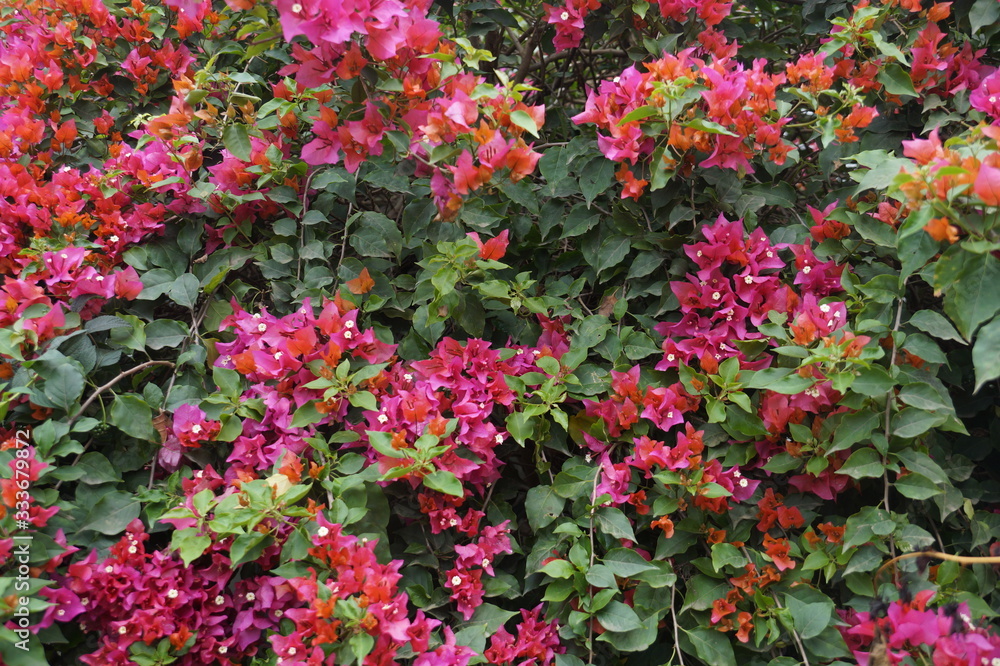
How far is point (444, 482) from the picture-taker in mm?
1158

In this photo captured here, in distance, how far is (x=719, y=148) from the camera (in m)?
1.38

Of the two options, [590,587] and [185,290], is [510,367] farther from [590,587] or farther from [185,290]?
[185,290]

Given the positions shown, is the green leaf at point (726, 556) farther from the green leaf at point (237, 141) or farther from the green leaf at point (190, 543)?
the green leaf at point (237, 141)

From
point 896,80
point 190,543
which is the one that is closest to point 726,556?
point 190,543

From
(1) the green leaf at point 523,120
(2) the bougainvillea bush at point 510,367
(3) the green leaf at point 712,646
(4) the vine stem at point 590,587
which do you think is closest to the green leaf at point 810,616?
(2) the bougainvillea bush at point 510,367

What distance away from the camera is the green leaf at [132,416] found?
1326 millimetres

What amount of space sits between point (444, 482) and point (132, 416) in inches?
24.5

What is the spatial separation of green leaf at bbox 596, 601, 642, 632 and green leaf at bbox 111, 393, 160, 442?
0.88 meters

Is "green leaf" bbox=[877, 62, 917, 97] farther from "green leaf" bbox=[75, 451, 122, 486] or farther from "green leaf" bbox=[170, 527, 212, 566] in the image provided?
"green leaf" bbox=[75, 451, 122, 486]

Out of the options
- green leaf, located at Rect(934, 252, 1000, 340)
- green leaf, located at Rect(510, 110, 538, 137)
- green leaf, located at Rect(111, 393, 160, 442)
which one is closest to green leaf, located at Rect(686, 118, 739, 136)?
green leaf, located at Rect(510, 110, 538, 137)

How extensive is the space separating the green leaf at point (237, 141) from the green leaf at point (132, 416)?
526 mm

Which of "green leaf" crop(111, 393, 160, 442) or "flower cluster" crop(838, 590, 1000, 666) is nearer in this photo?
"flower cluster" crop(838, 590, 1000, 666)

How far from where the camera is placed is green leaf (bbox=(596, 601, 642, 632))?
3.88 ft

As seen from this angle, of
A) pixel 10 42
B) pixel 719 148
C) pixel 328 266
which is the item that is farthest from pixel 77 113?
pixel 719 148
